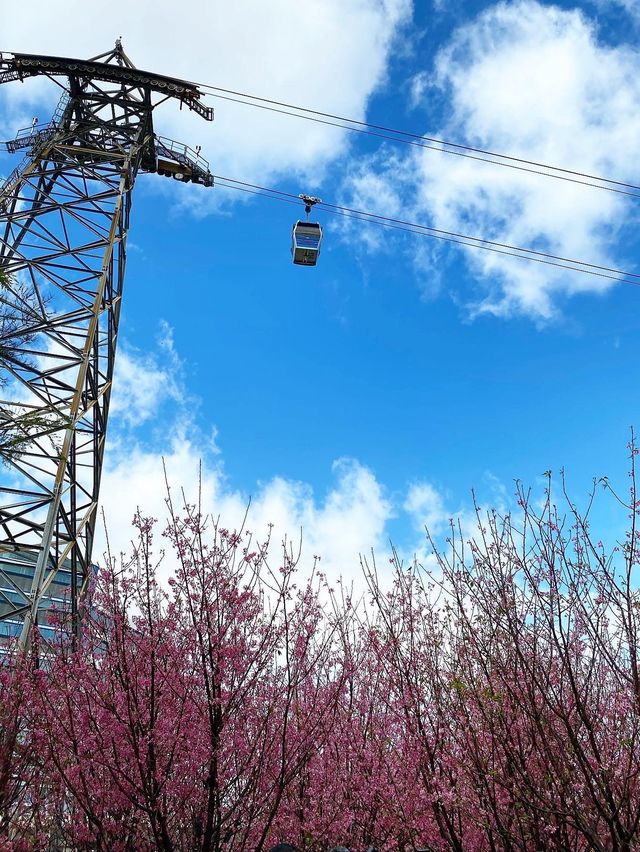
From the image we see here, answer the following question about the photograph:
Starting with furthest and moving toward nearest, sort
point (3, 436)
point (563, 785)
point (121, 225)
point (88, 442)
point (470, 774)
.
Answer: point (121, 225) → point (88, 442) → point (3, 436) → point (470, 774) → point (563, 785)

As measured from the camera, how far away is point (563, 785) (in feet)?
16.5

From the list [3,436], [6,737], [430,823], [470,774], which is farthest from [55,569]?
[470,774]

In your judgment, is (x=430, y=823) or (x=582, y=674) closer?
(x=582, y=674)

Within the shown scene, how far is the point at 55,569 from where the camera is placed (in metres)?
13.7

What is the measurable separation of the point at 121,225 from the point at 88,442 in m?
6.77

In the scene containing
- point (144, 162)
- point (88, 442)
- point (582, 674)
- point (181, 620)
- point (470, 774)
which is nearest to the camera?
point (470, 774)

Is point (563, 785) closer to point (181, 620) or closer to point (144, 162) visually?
point (181, 620)

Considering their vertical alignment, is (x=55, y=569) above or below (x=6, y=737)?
above

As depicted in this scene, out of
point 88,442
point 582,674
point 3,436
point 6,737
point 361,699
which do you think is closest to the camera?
point 582,674

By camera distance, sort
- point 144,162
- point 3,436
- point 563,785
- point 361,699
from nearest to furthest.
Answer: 1. point 563,785
2. point 361,699
3. point 3,436
4. point 144,162

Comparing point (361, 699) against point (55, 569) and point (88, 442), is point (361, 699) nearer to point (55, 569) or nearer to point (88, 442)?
point (55, 569)

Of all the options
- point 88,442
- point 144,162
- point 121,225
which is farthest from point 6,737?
point 144,162

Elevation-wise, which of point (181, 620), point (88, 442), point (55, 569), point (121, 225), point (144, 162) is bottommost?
point (181, 620)

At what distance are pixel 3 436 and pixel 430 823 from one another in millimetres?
10745
